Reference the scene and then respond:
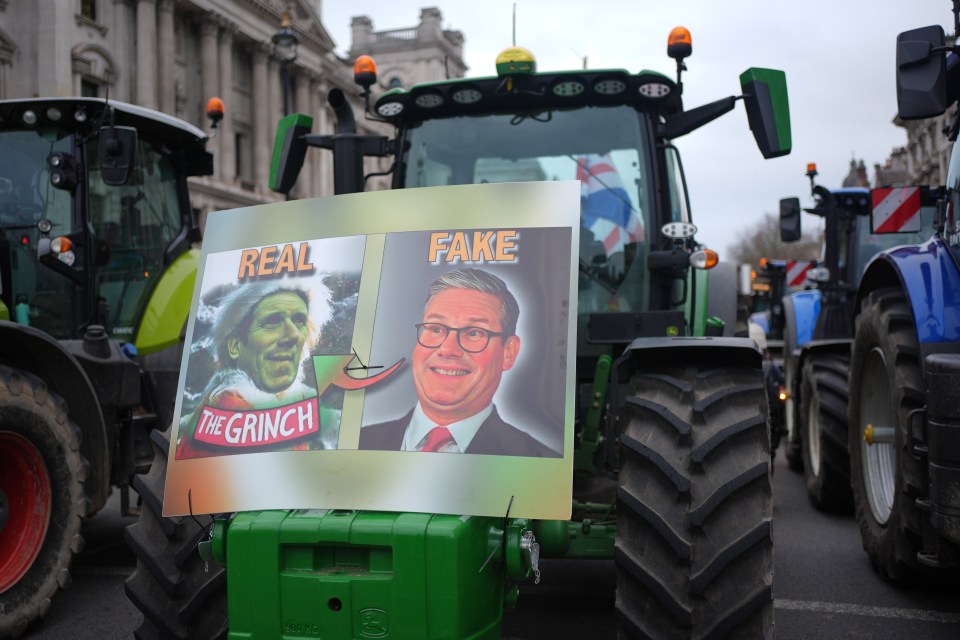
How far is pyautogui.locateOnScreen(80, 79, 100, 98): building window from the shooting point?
35062 millimetres

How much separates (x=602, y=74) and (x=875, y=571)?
10.8ft

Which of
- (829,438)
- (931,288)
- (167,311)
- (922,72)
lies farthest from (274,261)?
(829,438)

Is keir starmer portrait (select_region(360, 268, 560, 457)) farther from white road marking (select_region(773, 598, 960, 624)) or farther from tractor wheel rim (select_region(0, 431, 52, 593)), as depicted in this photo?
white road marking (select_region(773, 598, 960, 624))

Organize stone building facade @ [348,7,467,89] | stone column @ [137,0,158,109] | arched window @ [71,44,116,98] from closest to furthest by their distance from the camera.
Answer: arched window @ [71,44,116,98] < stone column @ [137,0,158,109] < stone building facade @ [348,7,467,89]

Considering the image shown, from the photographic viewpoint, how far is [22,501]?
459 centimetres

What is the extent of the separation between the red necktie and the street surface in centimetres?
190

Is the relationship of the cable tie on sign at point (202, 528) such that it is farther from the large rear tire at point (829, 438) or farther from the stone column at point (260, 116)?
the stone column at point (260, 116)

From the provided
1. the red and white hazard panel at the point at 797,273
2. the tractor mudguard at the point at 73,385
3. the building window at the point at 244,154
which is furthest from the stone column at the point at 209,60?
the tractor mudguard at the point at 73,385

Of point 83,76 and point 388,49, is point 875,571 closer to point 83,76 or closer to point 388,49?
point 83,76

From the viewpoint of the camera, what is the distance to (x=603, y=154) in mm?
4629

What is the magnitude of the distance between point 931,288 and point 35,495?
4.34 meters

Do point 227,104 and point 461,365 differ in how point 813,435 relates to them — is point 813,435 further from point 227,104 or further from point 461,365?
point 227,104

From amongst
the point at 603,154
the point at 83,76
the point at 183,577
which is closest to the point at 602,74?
the point at 603,154

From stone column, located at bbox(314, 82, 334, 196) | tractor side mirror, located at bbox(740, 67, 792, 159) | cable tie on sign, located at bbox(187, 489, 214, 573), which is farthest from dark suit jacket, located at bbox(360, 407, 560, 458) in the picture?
stone column, located at bbox(314, 82, 334, 196)
